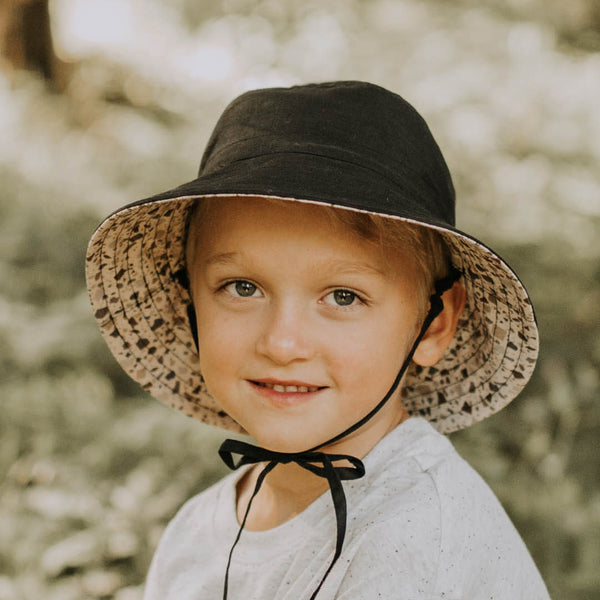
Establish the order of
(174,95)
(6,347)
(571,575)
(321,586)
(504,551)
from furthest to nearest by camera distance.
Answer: (174,95)
(6,347)
(571,575)
(504,551)
(321,586)

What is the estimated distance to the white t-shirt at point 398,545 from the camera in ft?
4.40

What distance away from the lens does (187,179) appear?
5.59 meters

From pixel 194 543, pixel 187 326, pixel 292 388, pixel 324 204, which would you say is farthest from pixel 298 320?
pixel 194 543

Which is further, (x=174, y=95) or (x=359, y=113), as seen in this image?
(x=174, y=95)

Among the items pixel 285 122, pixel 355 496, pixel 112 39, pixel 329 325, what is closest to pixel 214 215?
pixel 285 122

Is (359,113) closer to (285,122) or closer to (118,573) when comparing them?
(285,122)

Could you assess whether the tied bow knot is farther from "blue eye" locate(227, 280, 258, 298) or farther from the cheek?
"blue eye" locate(227, 280, 258, 298)

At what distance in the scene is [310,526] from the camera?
1.60 m

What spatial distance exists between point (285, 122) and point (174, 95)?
18.7 ft

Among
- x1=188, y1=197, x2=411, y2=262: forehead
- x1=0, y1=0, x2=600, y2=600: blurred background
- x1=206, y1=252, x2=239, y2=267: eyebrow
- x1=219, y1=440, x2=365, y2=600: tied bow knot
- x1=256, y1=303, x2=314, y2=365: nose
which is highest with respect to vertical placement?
x1=188, y1=197, x2=411, y2=262: forehead

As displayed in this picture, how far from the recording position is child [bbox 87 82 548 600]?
138 centimetres

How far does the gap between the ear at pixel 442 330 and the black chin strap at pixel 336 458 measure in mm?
61

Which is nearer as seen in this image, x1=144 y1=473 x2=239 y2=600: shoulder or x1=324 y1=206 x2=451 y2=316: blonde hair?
x1=324 y1=206 x2=451 y2=316: blonde hair

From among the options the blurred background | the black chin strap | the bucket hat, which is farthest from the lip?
the blurred background
